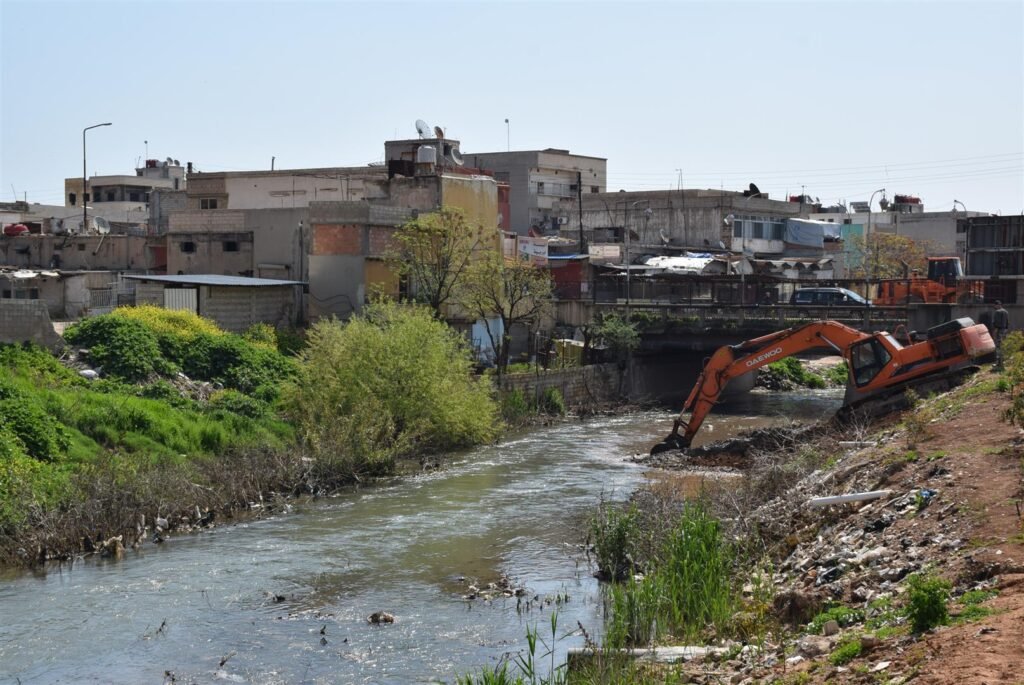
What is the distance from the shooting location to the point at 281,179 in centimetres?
5722

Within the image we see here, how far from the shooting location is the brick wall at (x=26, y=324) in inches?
1160

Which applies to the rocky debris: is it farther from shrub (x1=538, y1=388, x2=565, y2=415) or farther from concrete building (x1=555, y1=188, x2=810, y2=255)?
concrete building (x1=555, y1=188, x2=810, y2=255)

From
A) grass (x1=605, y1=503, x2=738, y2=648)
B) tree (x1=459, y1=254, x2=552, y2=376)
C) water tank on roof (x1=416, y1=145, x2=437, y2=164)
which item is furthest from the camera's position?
water tank on roof (x1=416, y1=145, x2=437, y2=164)

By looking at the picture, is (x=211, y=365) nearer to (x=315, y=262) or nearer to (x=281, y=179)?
(x=315, y=262)

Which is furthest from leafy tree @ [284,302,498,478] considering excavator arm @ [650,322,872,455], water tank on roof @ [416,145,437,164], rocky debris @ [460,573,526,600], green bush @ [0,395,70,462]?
water tank on roof @ [416,145,437,164]

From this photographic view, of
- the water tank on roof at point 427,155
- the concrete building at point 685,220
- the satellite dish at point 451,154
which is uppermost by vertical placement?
the satellite dish at point 451,154

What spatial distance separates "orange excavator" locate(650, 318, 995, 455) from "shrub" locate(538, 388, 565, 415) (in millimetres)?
9431

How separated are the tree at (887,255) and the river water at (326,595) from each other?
1746 inches

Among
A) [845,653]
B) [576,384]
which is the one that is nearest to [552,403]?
[576,384]

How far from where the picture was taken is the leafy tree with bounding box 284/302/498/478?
29.4 metres

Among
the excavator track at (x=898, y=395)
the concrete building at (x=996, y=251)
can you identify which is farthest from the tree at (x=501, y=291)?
the concrete building at (x=996, y=251)

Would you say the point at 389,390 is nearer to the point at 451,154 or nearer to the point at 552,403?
the point at 552,403

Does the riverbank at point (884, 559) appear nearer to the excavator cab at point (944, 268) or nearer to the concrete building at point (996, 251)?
the concrete building at point (996, 251)

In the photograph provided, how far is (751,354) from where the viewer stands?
104ft
